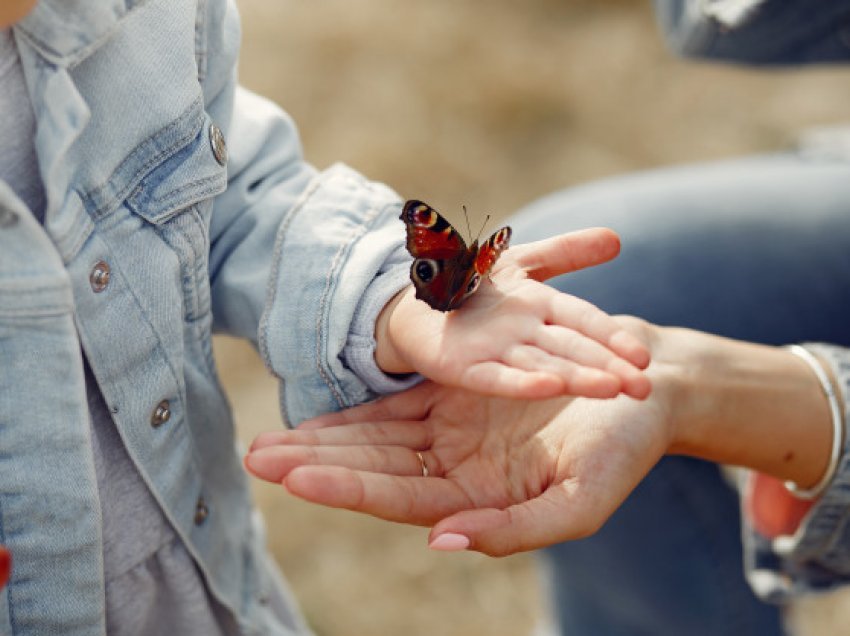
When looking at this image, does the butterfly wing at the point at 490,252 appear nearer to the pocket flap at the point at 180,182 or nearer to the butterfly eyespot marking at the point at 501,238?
the butterfly eyespot marking at the point at 501,238

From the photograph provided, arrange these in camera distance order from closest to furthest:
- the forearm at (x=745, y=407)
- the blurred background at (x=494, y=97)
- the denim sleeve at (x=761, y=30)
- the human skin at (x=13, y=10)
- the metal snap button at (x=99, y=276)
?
the human skin at (x=13, y=10) < the metal snap button at (x=99, y=276) < the forearm at (x=745, y=407) < the denim sleeve at (x=761, y=30) < the blurred background at (x=494, y=97)

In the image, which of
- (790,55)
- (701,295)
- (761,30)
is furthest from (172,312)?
(790,55)

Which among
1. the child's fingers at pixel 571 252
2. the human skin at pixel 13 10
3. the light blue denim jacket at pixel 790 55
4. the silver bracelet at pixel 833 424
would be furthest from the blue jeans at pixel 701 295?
the human skin at pixel 13 10

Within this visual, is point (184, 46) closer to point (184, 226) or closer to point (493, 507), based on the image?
point (184, 226)

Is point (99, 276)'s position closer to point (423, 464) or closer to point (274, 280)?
point (274, 280)

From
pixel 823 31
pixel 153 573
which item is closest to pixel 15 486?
pixel 153 573

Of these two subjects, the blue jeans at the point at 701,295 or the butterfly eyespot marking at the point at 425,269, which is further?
the blue jeans at the point at 701,295

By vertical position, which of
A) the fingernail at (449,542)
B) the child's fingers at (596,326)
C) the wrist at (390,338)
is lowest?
the fingernail at (449,542)

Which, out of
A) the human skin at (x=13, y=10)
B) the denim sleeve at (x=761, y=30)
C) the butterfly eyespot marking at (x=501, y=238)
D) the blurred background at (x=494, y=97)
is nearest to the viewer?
the human skin at (x=13, y=10)
